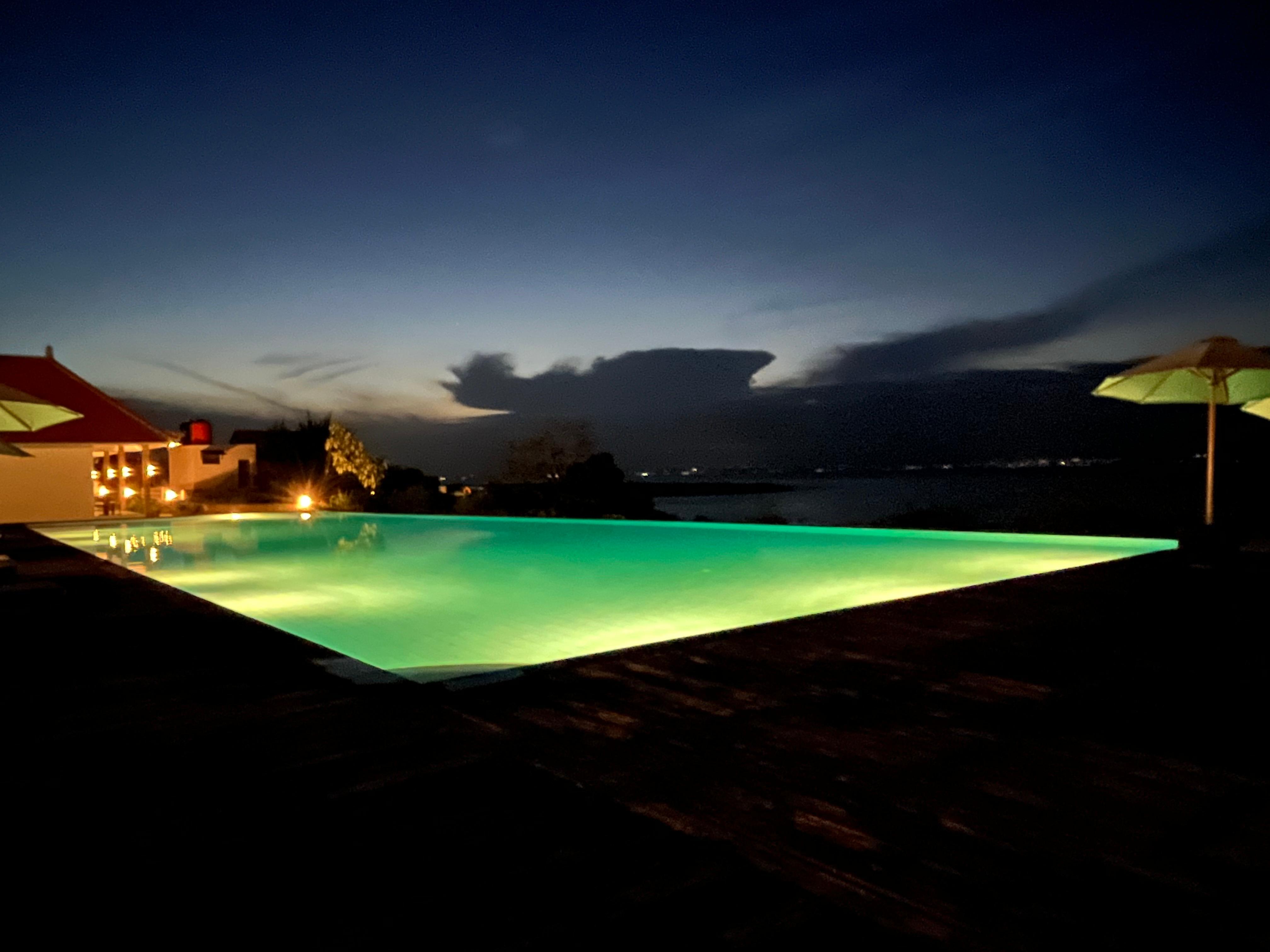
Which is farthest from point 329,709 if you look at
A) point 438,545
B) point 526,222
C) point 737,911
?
point 526,222

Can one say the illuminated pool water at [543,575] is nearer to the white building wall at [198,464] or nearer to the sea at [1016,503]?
the sea at [1016,503]

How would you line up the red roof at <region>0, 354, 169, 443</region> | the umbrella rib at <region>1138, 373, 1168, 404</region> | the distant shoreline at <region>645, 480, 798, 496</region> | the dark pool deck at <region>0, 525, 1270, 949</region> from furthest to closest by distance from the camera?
the distant shoreline at <region>645, 480, 798, 496</region>
the red roof at <region>0, 354, 169, 443</region>
the umbrella rib at <region>1138, 373, 1168, 404</region>
the dark pool deck at <region>0, 525, 1270, 949</region>

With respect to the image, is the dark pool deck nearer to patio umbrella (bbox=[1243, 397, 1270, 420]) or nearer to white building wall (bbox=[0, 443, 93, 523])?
patio umbrella (bbox=[1243, 397, 1270, 420])

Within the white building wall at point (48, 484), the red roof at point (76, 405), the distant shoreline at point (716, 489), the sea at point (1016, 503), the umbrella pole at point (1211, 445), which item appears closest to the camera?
the umbrella pole at point (1211, 445)

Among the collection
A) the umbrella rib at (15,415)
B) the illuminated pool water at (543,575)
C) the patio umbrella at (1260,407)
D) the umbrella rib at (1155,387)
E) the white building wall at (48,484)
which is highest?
the umbrella rib at (1155,387)

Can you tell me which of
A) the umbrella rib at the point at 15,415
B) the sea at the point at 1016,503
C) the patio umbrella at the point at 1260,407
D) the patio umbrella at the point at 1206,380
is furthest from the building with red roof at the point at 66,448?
Result: the patio umbrella at the point at 1260,407

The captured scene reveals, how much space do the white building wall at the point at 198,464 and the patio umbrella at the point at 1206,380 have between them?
2287cm

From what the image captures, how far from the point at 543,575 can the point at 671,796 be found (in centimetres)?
758

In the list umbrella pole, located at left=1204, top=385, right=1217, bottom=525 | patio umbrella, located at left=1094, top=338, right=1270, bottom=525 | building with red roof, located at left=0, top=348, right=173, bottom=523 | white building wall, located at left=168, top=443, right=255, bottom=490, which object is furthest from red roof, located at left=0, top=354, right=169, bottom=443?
umbrella pole, located at left=1204, top=385, right=1217, bottom=525

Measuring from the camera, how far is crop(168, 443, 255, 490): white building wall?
903 inches

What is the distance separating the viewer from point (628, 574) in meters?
9.49

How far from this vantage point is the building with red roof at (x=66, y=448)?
1558 centimetres

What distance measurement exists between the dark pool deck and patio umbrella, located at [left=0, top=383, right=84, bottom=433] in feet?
12.7

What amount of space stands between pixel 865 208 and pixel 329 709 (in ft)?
58.2
